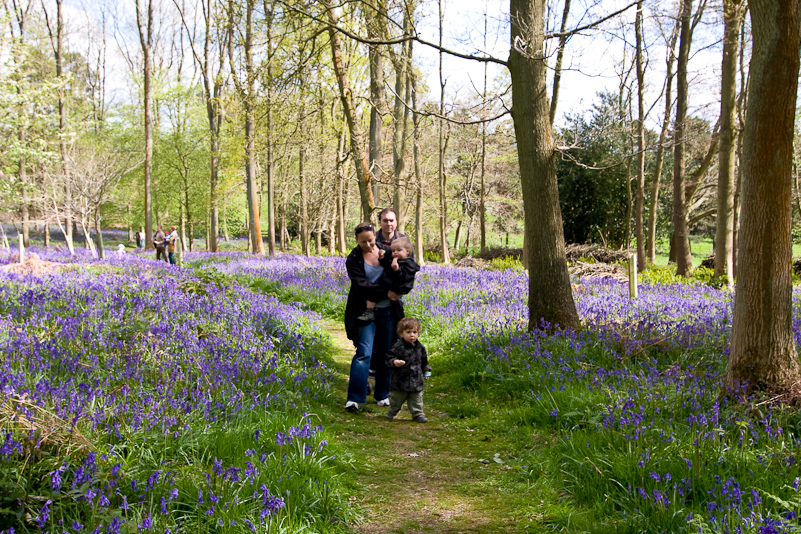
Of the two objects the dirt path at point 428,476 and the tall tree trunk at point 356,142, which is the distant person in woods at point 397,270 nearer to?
the dirt path at point 428,476

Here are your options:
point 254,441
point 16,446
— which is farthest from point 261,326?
point 16,446

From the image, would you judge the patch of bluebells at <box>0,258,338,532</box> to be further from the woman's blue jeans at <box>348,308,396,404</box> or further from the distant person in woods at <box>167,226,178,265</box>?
the distant person in woods at <box>167,226,178,265</box>

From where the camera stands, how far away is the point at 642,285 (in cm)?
1324

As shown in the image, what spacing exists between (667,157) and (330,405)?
112 ft

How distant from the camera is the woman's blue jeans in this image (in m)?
6.29

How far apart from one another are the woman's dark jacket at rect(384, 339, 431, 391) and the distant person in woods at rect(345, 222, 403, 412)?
0.35 meters

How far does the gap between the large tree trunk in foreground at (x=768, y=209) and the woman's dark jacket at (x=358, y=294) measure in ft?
11.6

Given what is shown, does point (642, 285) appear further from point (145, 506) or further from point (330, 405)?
point (145, 506)

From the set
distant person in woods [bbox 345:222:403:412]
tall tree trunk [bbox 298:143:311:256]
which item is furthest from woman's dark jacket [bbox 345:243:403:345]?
tall tree trunk [bbox 298:143:311:256]

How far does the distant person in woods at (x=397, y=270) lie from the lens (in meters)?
6.34

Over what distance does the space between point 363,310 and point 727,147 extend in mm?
12057

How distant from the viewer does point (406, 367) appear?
238 inches

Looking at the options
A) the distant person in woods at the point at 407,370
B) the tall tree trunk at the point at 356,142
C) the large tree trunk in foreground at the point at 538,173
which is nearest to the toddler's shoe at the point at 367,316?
the distant person in woods at the point at 407,370

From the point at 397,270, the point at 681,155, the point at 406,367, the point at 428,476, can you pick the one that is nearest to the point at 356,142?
the point at 397,270
